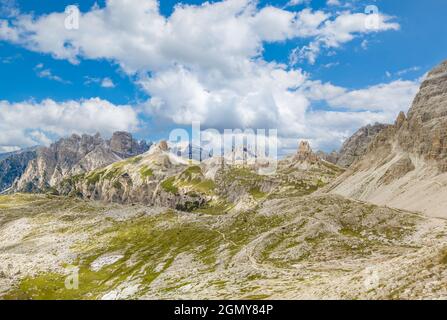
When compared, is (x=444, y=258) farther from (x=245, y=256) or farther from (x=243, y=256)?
(x=243, y=256)

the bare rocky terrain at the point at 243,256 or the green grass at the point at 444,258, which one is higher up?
the green grass at the point at 444,258

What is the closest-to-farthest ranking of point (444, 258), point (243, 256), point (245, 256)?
point (444, 258), point (245, 256), point (243, 256)

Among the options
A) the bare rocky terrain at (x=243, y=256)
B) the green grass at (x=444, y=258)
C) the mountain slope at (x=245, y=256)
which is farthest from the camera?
the bare rocky terrain at (x=243, y=256)

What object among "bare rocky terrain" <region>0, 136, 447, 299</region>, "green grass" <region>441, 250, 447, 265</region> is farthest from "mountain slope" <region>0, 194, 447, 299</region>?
"bare rocky terrain" <region>0, 136, 447, 299</region>

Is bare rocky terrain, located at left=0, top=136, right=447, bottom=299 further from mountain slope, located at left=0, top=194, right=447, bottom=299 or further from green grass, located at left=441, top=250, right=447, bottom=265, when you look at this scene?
mountain slope, located at left=0, top=194, right=447, bottom=299

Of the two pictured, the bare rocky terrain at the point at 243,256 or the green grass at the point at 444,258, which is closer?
the green grass at the point at 444,258

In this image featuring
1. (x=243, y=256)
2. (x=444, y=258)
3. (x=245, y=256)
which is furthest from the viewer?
(x=243, y=256)

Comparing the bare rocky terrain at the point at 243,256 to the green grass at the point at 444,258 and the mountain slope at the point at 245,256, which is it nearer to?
the green grass at the point at 444,258

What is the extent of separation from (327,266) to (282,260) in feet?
49.7

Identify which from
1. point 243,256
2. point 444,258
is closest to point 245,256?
point 243,256

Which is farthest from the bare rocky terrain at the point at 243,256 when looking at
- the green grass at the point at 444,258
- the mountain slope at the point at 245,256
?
the mountain slope at the point at 245,256

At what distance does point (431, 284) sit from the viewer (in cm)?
3550
